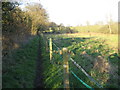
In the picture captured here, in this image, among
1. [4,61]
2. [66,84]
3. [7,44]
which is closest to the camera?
[66,84]

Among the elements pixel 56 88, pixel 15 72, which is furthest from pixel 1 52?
pixel 56 88

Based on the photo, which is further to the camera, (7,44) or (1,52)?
(7,44)

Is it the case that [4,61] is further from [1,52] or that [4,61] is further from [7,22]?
[7,22]

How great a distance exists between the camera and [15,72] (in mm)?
6762

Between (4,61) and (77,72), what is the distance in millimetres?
3969

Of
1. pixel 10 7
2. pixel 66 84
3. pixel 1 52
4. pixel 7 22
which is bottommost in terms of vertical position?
pixel 66 84

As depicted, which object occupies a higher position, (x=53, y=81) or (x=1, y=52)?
(x=1, y=52)

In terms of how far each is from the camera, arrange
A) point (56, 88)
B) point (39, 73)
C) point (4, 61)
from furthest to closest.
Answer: point (4, 61), point (39, 73), point (56, 88)

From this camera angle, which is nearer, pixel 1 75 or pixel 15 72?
pixel 1 75

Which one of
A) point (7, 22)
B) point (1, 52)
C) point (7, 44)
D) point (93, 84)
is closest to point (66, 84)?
point (93, 84)

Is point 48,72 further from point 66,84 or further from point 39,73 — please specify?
point 66,84

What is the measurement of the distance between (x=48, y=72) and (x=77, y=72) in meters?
1.40

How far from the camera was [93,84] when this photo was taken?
5449mm

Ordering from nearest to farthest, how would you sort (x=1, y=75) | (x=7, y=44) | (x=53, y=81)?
1. (x=53, y=81)
2. (x=1, y=75)
3. (x=7, y=44)
